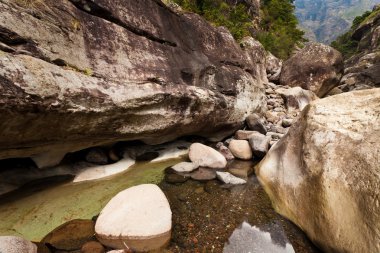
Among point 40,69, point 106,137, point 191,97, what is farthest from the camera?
point 191,97

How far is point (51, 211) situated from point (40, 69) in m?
3.10

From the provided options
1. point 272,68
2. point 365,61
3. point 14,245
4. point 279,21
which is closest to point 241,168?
point 14,245

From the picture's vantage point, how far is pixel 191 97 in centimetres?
840

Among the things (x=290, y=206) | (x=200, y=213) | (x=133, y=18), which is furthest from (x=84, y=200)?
(x=133, y=18)

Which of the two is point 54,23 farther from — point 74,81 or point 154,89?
point 154,89

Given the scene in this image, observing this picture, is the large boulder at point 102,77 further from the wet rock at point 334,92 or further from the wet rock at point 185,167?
the wet rock at point 334,92

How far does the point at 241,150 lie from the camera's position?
9.56 m

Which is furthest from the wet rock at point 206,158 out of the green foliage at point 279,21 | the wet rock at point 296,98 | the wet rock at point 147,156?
the green foliage at point 279,21

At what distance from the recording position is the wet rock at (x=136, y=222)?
4277 millimetres

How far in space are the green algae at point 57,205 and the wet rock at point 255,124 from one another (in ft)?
19.1

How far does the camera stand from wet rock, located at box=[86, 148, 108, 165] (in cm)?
780

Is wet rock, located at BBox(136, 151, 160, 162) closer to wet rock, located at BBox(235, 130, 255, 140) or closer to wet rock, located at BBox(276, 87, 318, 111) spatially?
wet rock, located at BBox(235, 130, 255, 140)

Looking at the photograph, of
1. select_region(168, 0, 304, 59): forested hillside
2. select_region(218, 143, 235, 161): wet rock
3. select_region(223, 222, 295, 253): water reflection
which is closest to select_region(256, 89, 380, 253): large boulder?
select_region(223, 222, 295, 253): water reflection

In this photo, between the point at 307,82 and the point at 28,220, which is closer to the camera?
the point at 28,220
